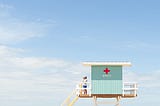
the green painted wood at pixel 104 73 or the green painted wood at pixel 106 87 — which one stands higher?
the green painted wood at pixel 104 73

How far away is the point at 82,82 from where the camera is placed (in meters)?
85.8

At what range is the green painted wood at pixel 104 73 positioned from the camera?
85.9 metres

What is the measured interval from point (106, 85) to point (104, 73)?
1287 mm

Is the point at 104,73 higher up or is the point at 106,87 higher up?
the point at 104,73

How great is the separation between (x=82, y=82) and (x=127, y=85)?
171 inches

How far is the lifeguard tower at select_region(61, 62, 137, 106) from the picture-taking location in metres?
85.3

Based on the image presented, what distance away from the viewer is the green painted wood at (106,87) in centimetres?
8525

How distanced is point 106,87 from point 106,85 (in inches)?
8.9

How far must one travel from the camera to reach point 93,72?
283 feet

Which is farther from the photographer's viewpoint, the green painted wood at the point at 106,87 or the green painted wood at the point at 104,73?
the green painted wood at the point at 104,73

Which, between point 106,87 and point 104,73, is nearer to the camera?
point 106,87

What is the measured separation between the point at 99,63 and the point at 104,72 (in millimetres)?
1002

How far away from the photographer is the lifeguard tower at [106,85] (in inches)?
3359

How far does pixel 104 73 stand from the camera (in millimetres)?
86125
